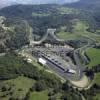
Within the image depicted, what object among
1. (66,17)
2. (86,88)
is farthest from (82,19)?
(86,88)

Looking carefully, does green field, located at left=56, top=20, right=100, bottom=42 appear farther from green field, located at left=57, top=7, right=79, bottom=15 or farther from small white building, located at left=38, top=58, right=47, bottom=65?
small white building, located at left=38, top=58, right=47, bottom=65

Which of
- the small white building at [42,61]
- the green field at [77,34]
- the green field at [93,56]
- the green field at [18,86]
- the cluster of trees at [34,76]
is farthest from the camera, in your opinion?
the green field at [77,34]

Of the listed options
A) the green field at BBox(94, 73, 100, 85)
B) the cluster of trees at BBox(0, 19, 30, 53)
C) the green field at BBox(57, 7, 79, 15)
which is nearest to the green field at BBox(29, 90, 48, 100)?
the green field at BBox(94, 73, 100, 85)

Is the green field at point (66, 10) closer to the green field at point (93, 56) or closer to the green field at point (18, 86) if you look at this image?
the green field at point (93, 56)

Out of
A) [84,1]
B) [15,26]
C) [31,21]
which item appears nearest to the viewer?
[15,26]

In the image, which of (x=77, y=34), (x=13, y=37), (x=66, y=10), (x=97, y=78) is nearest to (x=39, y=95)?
(x=97, y=78)

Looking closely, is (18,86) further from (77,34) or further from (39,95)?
(77,34)

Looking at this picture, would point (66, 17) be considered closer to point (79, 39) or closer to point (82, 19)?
point (82, 19)

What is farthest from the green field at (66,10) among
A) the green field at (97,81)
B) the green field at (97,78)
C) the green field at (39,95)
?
the green field at (39,95)
